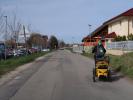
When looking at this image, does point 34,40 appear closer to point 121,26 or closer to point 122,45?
point 121,26

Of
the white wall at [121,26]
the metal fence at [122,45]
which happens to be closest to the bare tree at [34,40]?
the white wall at [121,26]

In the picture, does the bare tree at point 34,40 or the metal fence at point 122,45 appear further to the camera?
the bare tree at point 34,40

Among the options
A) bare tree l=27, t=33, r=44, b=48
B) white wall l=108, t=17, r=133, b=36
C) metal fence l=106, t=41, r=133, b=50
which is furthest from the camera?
bare tree l=27, t=33, r=44, b=48

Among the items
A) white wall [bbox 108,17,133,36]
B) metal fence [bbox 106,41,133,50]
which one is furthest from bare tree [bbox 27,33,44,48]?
metal fence [bbox 106,41,133,50]

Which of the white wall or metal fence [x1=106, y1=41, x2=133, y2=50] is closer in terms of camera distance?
metal fence [x1=106, y1=41, x2=133, y2=50]

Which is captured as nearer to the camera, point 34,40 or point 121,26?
point 121,26

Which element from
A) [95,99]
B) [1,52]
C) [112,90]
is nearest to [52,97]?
[95,99]

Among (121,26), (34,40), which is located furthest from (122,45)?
(34,40)

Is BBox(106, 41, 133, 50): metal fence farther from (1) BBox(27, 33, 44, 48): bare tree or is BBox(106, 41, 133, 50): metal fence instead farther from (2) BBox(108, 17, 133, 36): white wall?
(1) BBox(27, 33, 44, 48): bare tree

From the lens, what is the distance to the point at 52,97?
40.8 ft

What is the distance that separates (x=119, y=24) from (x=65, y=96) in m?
50.1

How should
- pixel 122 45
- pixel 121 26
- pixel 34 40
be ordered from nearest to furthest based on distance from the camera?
pixel 122 45
pixel 121 26
pixel 34 40

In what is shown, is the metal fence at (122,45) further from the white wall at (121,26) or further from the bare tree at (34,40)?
the bare tree at (34,40)

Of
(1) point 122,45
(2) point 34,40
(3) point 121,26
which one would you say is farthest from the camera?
(2) point 34,40
